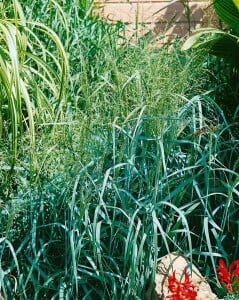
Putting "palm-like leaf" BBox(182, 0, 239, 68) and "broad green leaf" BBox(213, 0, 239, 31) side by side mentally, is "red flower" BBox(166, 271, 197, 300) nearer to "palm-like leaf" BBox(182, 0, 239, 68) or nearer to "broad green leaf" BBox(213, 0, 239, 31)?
"palm-like leaf" BBox(182, 0, 239, 68)

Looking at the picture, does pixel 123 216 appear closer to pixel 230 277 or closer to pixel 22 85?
pixel 230 277

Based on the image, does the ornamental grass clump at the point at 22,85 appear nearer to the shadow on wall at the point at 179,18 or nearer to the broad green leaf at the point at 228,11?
the broad green leaf at the point at 228,11

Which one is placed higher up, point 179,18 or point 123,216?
point 179,18

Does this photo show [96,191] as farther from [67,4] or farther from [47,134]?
[67,4]

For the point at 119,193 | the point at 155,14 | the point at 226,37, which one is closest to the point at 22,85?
the point at 119,193

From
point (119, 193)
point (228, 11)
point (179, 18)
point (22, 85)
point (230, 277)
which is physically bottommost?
point (230, 277)

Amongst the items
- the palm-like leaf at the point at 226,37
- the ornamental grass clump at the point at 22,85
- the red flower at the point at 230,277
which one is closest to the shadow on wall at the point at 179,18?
the palm-like leaf at the point at 226,37

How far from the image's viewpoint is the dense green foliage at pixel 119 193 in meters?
4.02

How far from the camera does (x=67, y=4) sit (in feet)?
19.5

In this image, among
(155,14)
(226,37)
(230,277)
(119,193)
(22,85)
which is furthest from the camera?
(155,14)

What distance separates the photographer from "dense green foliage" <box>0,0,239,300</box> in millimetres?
4016

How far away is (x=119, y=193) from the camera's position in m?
4.13

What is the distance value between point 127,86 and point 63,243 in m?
0.92

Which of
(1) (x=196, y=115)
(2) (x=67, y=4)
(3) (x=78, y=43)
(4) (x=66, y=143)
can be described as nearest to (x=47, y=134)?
(4) (x=66, y=143)
